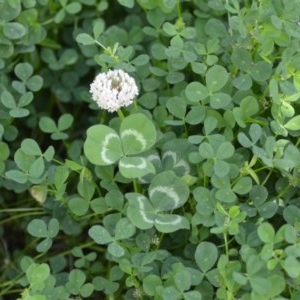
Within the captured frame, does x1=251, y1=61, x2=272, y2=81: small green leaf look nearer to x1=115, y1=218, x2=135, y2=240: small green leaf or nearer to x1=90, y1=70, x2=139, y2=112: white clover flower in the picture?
x1=90, y1=70, x2=139, y2=112: white clover flower

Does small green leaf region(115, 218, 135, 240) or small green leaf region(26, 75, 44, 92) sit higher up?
small green leaf region(115, 218, 135, 240)

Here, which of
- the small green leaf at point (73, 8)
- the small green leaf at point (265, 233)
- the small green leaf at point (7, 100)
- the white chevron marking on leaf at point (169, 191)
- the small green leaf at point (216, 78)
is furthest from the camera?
the small green leaf at point (73, 8)

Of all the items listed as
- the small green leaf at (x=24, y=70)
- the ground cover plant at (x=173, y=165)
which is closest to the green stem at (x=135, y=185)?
the ground cover plant at (x=173, y=165)

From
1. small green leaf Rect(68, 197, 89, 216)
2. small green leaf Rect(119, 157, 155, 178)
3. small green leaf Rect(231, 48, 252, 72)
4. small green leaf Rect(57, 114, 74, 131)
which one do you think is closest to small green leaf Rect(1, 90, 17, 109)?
small green leaf Rect(57, 114, 74, 131)

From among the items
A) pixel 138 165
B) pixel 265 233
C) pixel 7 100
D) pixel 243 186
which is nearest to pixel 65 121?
pixel 7 100

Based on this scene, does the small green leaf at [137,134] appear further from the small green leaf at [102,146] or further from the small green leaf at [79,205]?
the small green leaf at [79,205]

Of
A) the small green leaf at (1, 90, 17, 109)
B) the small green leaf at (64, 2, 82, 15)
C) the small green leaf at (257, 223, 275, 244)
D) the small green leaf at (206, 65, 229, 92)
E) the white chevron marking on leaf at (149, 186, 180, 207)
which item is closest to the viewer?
the small green leaf at (257, 223, 275, 244)

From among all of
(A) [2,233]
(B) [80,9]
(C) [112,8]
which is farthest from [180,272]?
(C) [112,8]

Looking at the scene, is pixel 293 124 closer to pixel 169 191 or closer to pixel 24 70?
pixel 169 191
